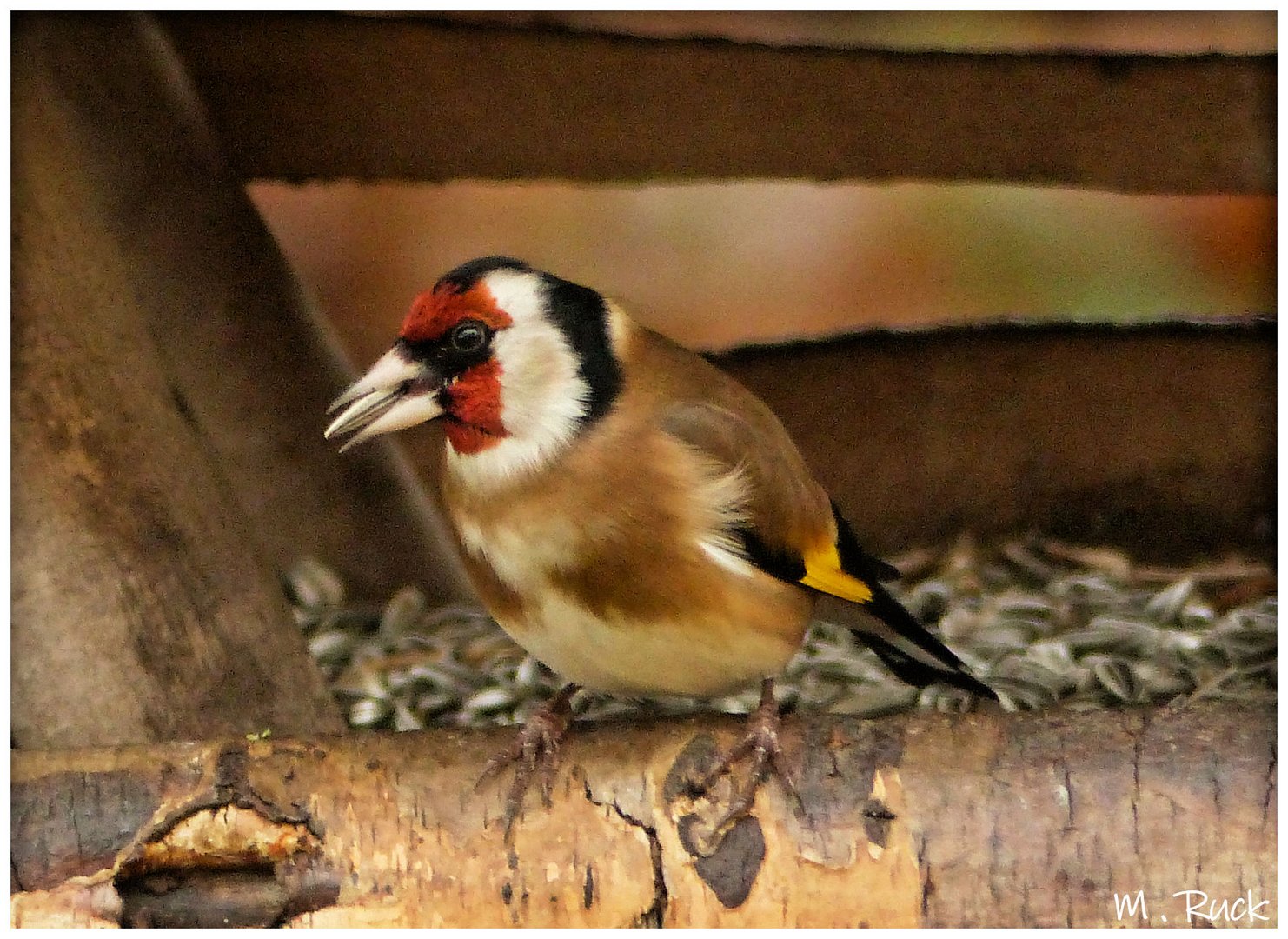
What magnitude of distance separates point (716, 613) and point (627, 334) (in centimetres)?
36

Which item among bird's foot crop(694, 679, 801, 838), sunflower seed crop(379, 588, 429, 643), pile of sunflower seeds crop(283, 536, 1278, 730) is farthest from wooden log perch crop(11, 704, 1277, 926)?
sunflower seed crop(379, 588, 429, 643)

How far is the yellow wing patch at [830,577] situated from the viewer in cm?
162

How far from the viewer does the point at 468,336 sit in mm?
1453

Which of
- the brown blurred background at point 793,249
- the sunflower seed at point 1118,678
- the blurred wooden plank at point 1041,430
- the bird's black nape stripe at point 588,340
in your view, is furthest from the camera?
the blurred wooden plank at point 1041,430

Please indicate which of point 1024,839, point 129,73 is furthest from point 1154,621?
point 129,73

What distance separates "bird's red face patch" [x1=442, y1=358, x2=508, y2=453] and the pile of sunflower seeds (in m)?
0.54

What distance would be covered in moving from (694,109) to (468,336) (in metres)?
0.97

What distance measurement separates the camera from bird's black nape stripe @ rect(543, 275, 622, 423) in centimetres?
150

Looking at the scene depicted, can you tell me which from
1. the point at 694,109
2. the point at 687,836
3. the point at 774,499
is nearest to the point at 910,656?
the point at 774,499

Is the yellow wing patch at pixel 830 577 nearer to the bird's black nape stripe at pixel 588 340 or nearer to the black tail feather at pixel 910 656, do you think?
the black tail feather at pixel 910 656

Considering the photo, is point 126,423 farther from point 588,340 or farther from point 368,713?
point 588,340

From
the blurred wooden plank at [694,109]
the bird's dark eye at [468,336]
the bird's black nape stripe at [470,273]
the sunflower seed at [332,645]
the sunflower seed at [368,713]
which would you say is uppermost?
the blurred wooden plank at [694,109]

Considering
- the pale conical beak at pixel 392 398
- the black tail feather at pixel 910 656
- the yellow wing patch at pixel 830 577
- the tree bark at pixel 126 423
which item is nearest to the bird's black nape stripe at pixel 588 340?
the pale conical beak at pixel 392 398

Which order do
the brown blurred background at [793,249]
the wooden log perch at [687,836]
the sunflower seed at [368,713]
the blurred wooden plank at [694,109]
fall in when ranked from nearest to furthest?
the wooden log perch at [687,836]
the sunflower seed at [368,713]
the blurred wooden plank at [694,109]
the brown blurred background at [793,249]
